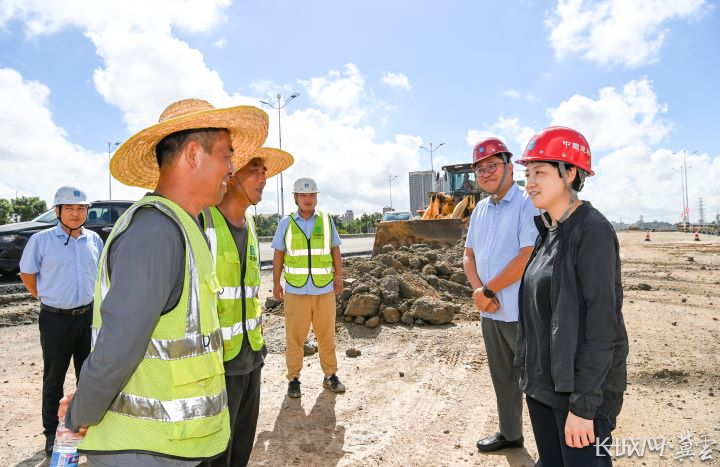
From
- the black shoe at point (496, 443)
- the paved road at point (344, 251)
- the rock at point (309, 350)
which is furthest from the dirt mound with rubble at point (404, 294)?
the paved road at point (344, 251)

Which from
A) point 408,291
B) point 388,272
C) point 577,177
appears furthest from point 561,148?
point 388,272

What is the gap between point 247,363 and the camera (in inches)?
102

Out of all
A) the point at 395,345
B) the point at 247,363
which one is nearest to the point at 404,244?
the point at 395,345

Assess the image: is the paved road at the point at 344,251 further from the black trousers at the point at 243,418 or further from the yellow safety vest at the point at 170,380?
the yellow safety vest at the point at 170,380

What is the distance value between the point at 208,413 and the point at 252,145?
1.26m

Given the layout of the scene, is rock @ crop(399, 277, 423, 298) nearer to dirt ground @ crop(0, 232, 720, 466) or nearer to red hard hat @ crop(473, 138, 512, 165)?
dirt ground @ crop(0, 232, 720, 466)

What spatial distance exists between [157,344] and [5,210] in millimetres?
56187

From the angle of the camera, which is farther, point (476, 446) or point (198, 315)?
point (476, 446)

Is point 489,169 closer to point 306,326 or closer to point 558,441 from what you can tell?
point 558,441

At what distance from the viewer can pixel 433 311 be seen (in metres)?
6.73

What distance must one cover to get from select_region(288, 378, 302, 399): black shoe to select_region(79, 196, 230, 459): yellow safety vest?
301cm

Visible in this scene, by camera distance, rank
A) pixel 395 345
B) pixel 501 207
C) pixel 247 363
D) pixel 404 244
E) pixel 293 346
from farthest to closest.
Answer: pixel 404 244 < pixel 395 345 < pixel 293 346 < pixel 501 207 < pixel 247 363

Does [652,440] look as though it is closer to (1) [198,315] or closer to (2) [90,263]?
(1) [198,315]

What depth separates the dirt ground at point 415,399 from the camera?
337 centimetres
